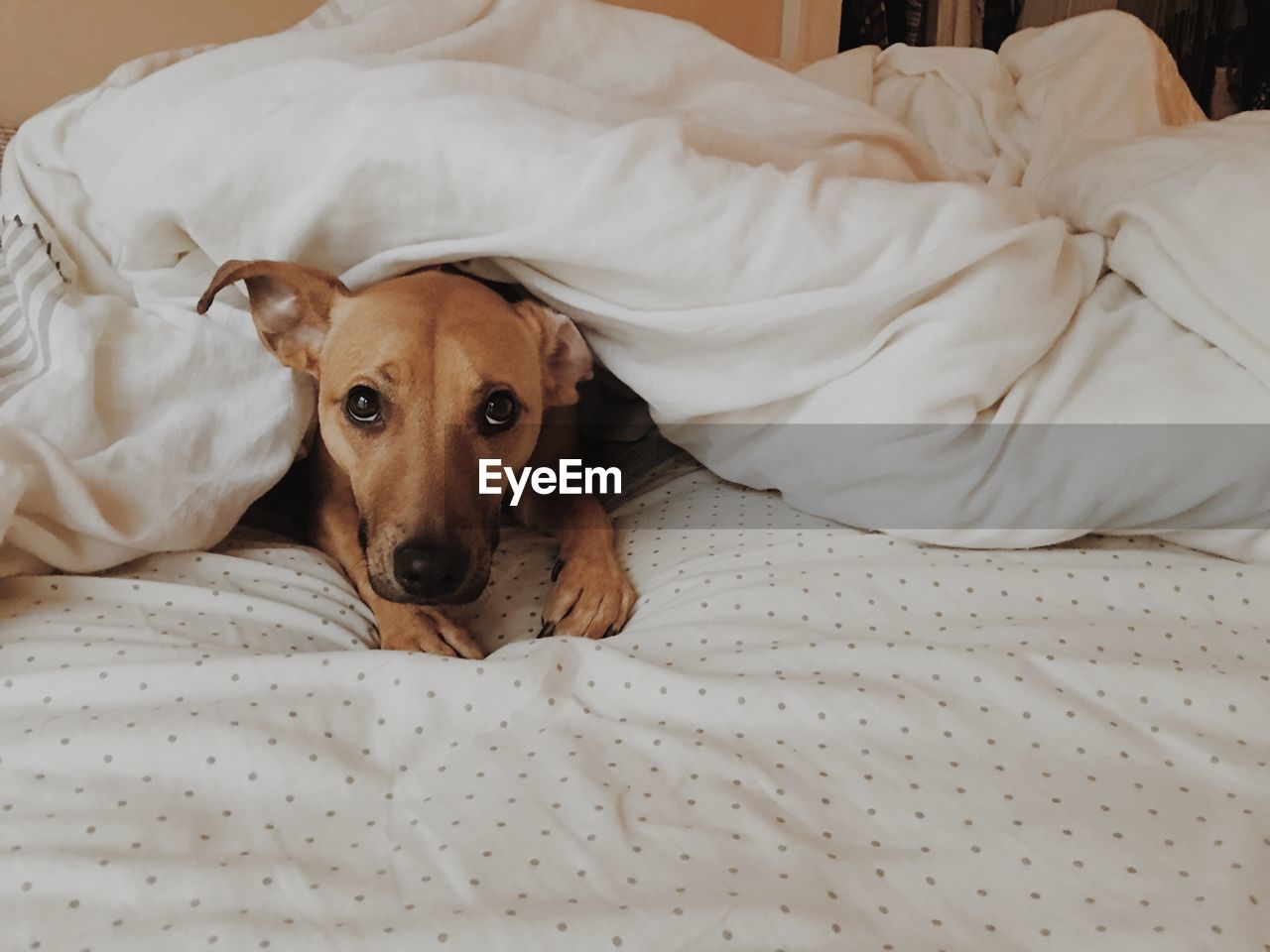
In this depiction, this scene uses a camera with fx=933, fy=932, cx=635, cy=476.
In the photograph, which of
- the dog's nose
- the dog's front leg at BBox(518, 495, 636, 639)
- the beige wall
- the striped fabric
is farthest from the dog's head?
the beige wall

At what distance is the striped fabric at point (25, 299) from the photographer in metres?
1.21

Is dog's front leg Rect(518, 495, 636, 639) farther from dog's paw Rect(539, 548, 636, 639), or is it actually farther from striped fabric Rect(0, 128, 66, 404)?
striped fabric Rect(0, 128, 66, 404)

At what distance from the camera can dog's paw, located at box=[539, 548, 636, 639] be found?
111cm

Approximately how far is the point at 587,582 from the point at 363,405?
37 centimetres

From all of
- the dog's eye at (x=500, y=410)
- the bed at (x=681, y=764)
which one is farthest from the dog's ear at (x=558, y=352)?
the bed at (x=681, y=764)

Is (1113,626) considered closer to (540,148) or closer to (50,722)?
(540,148)

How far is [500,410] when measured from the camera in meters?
1.25

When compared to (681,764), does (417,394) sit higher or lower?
higher

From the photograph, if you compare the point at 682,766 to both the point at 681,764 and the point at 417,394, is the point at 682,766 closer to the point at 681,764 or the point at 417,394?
the point at 681,764

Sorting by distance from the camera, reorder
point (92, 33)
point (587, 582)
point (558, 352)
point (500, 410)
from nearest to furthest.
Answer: point (587, 582)
point (500, 410)
point (558, 352)
point (92, 33)

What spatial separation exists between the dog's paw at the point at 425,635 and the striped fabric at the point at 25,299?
1.87 feet

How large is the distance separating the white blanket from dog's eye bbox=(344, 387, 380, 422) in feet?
0.42

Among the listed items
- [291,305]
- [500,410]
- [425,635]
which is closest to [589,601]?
[425,635]

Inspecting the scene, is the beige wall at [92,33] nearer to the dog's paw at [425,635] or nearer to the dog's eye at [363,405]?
the dog's eye at [363,405]
